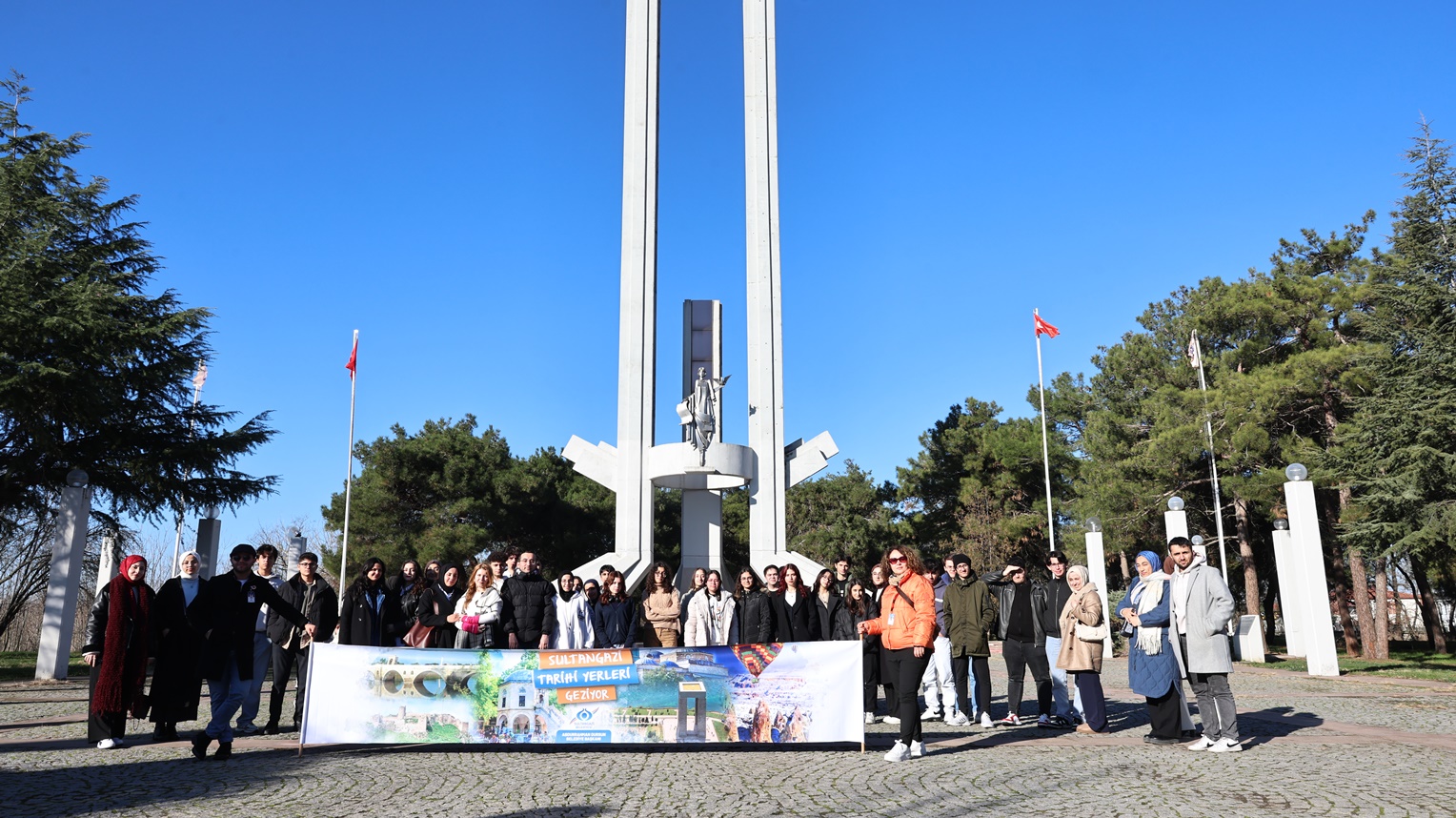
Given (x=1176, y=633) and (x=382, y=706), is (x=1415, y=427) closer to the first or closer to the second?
(x=1176, y=633)

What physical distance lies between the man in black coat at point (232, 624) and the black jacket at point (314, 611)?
56 cm

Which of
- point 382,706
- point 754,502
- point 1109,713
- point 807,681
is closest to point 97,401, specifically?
point 754,502

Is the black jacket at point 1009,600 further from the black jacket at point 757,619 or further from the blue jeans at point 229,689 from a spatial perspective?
the blue jeans at point 229,689

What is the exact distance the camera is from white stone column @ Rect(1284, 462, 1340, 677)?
1396cm

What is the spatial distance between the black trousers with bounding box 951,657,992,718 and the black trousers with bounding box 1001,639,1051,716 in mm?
69

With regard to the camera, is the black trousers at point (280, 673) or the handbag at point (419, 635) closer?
the black trousers at point (280, 673)

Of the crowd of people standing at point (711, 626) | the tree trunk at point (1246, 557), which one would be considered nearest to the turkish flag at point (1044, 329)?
the tree trunk at point (1246, 557)

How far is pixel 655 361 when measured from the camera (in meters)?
19.2

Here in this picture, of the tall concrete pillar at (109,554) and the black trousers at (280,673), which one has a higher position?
the tall concrete pillar at (109,554)

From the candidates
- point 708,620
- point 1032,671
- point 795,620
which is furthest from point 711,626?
point 1032,671

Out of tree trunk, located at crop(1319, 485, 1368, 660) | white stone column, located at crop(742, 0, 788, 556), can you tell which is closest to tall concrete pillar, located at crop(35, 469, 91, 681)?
white stone column, located at crop(742, 0, 788, 556)

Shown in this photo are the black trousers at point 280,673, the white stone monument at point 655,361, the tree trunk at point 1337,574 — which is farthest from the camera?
the tree trunk at point 1337,574

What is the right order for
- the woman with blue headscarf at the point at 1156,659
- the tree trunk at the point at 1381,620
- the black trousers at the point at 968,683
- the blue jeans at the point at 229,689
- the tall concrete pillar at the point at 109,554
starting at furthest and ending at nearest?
1. the tall concrete pillar at the point at 109,554
2. the tree trunk at the point at 1381,620
3. the black trousers at the point at 968,683
4. the woman with blue headscarf at the point at 1156,659
5. the blue jeans at the point at 229,689

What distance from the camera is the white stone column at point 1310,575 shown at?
14.0 metres
